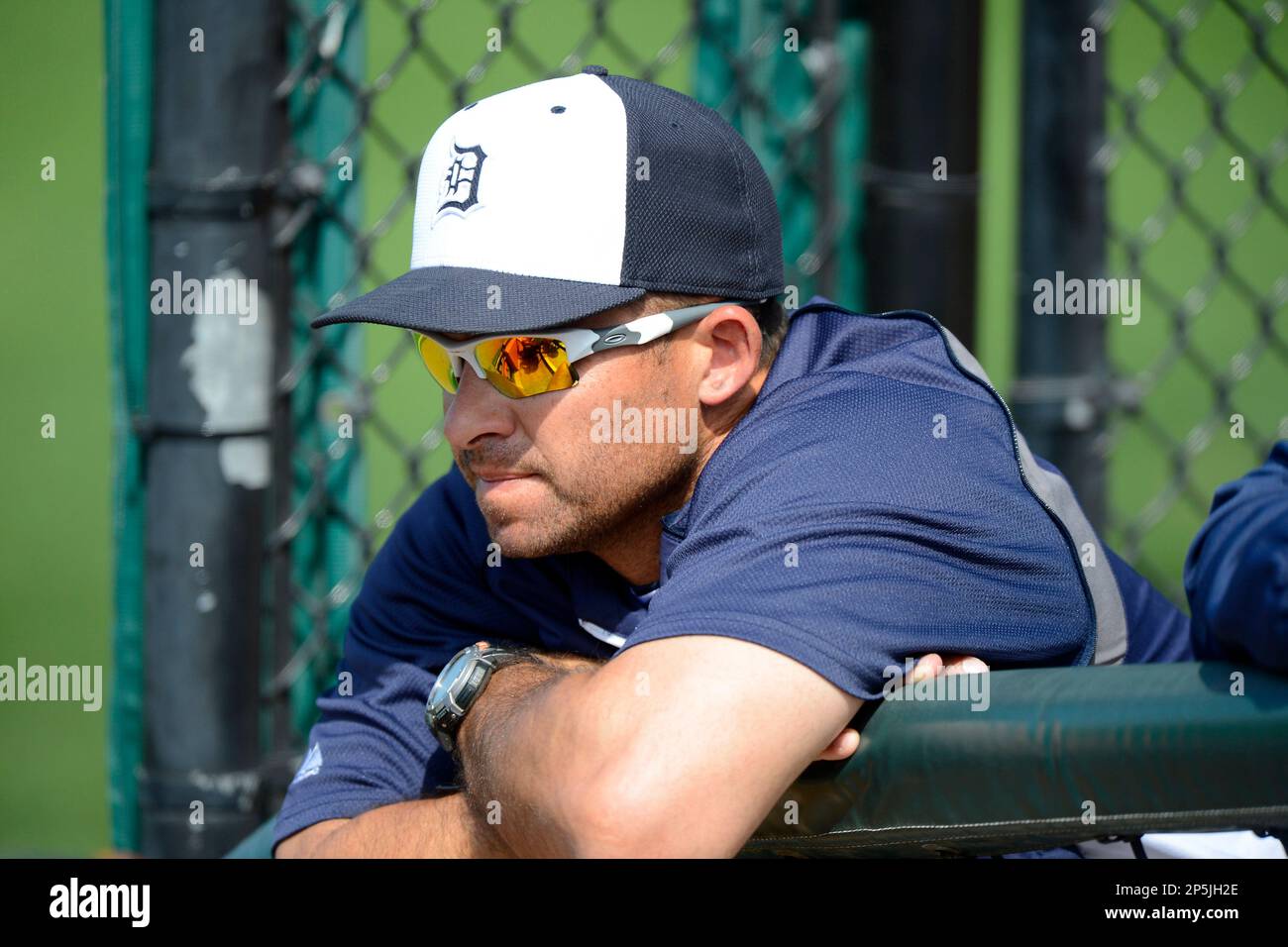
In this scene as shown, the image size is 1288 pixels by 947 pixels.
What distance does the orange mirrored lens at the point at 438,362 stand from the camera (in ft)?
5.43

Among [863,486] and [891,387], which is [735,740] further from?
[891,387]

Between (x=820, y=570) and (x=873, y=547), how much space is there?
63mm

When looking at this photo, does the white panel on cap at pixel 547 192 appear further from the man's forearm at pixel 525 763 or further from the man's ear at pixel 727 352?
the man's forearm at pixel 525 763

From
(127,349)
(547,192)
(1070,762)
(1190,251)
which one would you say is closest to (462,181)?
(547,192)

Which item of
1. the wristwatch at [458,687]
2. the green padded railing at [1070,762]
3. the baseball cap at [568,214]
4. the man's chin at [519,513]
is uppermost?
the baseball cap at [568,214]

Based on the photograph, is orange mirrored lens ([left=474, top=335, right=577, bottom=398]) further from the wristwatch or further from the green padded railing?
the green padded railing

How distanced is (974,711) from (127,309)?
1394mm

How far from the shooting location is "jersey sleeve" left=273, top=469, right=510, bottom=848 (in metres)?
1.81

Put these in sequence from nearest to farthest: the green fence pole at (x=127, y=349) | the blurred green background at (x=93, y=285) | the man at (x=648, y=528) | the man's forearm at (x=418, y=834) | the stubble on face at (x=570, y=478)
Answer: the man at (x=648, y=528) < the man's forearm at (x=418, y=834) < the stubble on face at (x=570, y=478) < the green fence pole at (x=127, y=349) < the blurred green background at (x=93, y=285)

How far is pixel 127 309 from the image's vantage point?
205 centimetres

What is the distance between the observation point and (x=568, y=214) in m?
1.59

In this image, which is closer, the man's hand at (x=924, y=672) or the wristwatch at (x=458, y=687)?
the man's hand at (x=924, y=672)

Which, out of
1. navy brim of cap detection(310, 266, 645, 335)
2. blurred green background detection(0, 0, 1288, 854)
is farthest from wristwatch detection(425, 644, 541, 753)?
blurred green background detection(0, 0, 1288, 854)

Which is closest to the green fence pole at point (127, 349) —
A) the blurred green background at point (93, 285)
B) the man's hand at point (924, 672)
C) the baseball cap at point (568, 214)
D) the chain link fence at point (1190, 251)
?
the blurred green background at point (93, 285)
